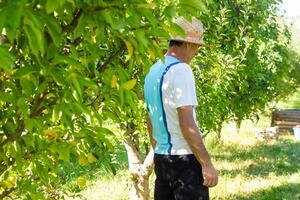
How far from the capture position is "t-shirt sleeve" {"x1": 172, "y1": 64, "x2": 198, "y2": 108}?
3695 mm

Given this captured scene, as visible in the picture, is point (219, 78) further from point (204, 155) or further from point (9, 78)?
point (9, 78)

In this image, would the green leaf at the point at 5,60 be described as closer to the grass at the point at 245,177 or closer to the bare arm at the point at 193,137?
the bare arm at the point at 193,137

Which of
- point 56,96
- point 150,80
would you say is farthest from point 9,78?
point 150,80

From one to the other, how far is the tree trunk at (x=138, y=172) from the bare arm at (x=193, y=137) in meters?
3.29

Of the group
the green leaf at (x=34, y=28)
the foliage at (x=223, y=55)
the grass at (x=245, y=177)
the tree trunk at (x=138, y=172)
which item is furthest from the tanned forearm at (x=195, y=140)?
the grass at (x=245, y=177)

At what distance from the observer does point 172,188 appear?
4094 mm

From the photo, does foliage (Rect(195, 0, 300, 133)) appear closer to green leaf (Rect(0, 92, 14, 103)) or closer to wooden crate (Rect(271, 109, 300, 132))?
green leaf (Rect(0, 92, 14, 103))

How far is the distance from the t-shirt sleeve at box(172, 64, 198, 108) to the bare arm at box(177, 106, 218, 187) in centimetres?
4

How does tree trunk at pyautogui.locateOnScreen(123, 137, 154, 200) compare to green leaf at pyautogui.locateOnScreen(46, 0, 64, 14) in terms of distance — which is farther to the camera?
tree trunk at pyautogui.locateOnScreen(123, 137, 154, 200)

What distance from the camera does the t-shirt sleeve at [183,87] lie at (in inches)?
145

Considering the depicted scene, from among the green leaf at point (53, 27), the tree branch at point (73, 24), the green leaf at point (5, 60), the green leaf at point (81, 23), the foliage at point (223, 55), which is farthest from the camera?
the foliage at point (223, 55)

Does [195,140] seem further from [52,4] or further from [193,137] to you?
[52,4]

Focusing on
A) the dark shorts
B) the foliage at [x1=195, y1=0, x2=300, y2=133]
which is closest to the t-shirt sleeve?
the dark shorts

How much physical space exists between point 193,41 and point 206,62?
2.46 meters
